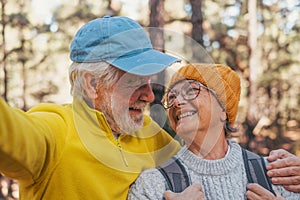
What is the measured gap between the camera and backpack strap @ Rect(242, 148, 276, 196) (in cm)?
193

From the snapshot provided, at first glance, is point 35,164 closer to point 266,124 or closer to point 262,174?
point 262,174

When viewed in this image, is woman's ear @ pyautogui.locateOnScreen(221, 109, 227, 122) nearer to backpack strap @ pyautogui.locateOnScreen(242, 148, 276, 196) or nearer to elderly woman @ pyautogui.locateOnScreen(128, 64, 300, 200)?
elderly woman @ pyautogui.locateOnScreen(128, 64, 300, 200)

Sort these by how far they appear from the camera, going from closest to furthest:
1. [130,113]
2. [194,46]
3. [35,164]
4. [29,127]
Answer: [29,127]
[35,164]
[130,113]
[194,46]

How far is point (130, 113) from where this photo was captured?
1.92m

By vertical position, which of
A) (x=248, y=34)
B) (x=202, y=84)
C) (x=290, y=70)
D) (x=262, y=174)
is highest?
(x=202, y=84)

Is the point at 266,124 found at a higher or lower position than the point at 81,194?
lower

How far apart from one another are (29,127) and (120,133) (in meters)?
0.63

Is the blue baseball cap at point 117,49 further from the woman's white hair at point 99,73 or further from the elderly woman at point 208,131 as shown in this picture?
the elderly woman at point 208,131

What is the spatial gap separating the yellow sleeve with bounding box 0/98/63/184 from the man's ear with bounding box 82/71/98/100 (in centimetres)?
27

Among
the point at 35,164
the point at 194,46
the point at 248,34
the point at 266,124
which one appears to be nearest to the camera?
the point at 35,164

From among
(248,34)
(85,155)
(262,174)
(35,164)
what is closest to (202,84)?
(262,174)

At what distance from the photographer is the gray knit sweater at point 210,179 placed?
1.81 meters

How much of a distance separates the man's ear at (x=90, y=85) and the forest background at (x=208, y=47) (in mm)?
10164

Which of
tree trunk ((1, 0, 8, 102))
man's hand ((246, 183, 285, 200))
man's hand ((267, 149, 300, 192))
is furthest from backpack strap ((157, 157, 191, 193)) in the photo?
tree trunk ((1, 0, 8, 102))
